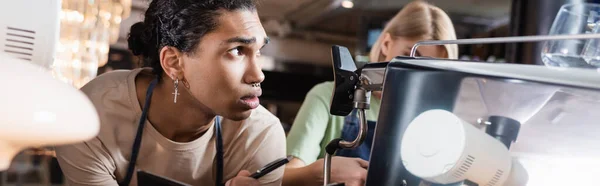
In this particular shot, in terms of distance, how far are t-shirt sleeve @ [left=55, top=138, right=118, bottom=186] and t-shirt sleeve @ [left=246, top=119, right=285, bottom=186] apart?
0.26 meters

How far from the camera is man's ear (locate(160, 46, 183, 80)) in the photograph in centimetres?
104

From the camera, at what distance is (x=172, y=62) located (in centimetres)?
104

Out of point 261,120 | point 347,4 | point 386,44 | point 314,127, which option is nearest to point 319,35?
point 347,4

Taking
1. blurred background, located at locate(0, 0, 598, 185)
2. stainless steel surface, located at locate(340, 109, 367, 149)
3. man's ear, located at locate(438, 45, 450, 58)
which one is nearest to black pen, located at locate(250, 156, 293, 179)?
stainless steel surface, located at locate(340, 109, 367, 149)

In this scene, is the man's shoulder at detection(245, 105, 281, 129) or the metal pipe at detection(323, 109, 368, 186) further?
the man's shoulder at detection(245, 105, 281, 129)

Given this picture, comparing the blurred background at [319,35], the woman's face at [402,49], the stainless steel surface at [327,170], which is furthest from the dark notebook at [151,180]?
the blurred background at [319,35]

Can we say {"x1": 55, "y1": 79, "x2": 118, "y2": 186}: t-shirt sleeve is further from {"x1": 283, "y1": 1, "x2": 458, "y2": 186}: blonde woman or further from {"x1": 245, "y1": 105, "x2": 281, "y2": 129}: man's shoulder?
{"x1": 283, "y1": 1, "x2": 458, "y2": 186}: blonde woman

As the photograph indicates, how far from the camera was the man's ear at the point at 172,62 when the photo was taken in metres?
1.04

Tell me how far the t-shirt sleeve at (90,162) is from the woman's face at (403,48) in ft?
2.52

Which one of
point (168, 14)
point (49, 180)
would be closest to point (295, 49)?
point (49, 180)

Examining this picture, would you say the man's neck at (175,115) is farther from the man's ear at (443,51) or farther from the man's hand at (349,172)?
the man's ear at (443,51)

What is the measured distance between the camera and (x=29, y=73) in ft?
1.24

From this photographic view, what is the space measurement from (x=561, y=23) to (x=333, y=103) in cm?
52

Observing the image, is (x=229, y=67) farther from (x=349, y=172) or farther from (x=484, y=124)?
(x=484, y=124)
